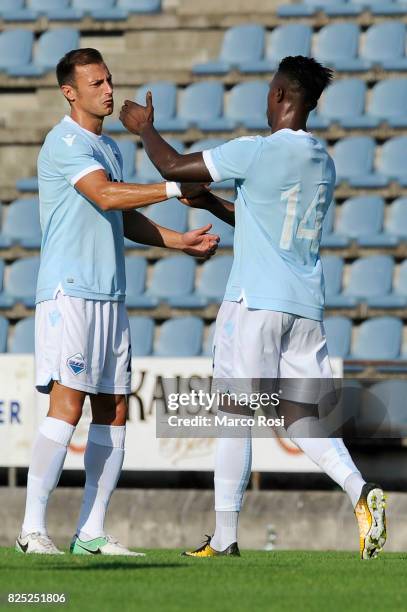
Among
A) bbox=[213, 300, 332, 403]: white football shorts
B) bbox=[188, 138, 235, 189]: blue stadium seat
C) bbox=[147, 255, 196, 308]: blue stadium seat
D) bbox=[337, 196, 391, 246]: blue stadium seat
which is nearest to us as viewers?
bbox=[213, 300, 332, 403]: white football shorts

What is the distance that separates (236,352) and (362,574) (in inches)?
45.6

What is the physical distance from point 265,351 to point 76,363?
0.79 metres

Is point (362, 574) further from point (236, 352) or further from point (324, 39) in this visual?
point (324, 39)

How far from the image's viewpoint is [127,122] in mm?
5906

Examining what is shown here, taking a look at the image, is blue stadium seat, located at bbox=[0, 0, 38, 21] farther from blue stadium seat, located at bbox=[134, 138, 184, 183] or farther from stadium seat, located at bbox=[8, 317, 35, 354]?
stadium seat, located at bbox=[8, 317, 35, 354]

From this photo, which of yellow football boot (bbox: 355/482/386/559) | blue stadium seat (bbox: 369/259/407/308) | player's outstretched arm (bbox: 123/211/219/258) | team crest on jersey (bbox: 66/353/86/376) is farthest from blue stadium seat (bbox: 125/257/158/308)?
yellow football boot (bbox: 355/482/386/559)

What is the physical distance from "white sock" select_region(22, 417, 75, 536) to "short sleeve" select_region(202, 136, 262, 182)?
1220 millimetres

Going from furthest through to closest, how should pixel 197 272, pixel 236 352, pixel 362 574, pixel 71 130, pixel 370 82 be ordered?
1. pixel 370 82
2. pixel 197 272
3. pixel 71 130
4. pixel 236 352
5. pixel 362 574

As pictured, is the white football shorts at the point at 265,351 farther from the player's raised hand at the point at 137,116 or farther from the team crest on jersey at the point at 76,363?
the player's raised hand at the point at 137,116

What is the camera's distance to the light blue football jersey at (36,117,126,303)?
19.2ft

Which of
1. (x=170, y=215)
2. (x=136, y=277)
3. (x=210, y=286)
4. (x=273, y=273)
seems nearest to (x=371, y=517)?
(x=273, y=273)

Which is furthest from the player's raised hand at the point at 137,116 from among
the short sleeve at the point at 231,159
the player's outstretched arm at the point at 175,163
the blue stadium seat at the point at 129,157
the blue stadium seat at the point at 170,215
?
the blue stadium seat at the point at 129,157

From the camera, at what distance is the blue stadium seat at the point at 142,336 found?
11.5 metres

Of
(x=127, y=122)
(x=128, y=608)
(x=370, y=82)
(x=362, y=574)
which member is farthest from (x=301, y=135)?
(x=370, y=82)
